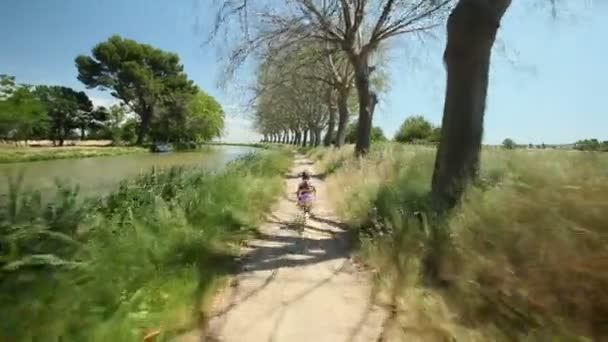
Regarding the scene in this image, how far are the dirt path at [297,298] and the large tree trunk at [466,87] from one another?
2.07 metres

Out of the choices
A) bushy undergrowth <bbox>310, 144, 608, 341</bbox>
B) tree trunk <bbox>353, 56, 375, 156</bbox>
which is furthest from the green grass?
bushy undergrowth <bbox>310, 144, 608, 341</bbox>

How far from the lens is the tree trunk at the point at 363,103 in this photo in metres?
19.4

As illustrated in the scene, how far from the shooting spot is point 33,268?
3174 mm

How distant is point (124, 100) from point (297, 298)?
78602 millimetres

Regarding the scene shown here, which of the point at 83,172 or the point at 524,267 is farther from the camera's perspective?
the point at 83,172

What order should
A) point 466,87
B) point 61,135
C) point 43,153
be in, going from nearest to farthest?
point 466,87, point 43,153, point 61,135

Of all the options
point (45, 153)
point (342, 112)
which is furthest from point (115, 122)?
point (342, 112)

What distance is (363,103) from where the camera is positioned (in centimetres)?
2031

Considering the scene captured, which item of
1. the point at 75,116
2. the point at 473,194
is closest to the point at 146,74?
the point at 75,116

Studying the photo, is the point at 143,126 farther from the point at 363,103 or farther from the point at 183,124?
the point at 363,103

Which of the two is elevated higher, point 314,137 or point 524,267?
point 314,137

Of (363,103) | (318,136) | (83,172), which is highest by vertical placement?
(363,103)

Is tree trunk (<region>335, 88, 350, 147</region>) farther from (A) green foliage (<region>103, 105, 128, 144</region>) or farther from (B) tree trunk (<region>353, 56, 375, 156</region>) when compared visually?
(A) green foliage (<region>103, 105, 128, 144</region>)

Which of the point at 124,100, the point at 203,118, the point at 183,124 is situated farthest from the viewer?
the point at 203,118
